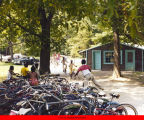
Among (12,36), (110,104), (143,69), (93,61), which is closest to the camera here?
(110,104)

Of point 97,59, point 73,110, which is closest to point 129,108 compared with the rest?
point 73,110

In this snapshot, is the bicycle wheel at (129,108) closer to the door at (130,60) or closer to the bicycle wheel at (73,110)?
the bicycle wheel at (73,110)

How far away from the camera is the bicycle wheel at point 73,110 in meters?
5.00

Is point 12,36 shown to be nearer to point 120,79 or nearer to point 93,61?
point 120,79

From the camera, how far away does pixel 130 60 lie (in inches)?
1007

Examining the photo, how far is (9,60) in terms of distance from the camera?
43.5 metres

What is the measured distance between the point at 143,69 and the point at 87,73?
53.5 feet

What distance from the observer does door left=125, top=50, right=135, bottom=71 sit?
25438mm

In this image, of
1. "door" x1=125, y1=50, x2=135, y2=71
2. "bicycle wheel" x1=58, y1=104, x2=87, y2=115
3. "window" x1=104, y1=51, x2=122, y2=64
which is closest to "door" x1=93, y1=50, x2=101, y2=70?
"window" x1=104, y1=51, x2=122, y2=64

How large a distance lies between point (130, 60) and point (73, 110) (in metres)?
21.7

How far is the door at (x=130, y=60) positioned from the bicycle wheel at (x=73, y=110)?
70.3ft

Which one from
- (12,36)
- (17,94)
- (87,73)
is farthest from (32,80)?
(12,36)

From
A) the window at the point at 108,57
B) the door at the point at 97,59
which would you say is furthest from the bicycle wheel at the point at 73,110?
the door at the point at 97,59

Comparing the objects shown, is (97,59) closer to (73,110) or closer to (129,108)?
(129,108)
